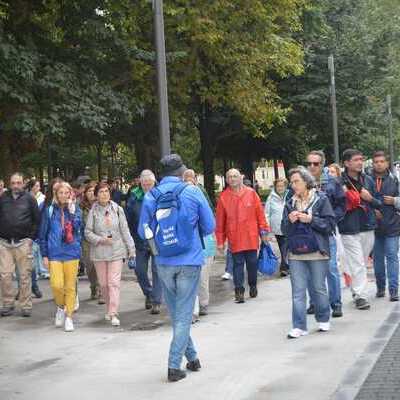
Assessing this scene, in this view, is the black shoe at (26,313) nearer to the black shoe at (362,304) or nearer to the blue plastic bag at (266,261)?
the blue plastic bag at (266,261)

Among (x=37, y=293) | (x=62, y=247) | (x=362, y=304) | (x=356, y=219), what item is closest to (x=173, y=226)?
(x=62, y=247)

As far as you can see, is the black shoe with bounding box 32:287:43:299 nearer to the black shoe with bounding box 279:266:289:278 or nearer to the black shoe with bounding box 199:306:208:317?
the black shoe with bounding box 199:306:208:317

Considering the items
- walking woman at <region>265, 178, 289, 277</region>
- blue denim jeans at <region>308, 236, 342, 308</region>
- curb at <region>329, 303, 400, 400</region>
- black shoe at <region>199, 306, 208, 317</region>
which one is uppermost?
walking woman at <region>265, 178, 289, 277</region>

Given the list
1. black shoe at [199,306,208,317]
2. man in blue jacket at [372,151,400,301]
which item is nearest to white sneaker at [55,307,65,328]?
black shoe at [199,306,208,317]

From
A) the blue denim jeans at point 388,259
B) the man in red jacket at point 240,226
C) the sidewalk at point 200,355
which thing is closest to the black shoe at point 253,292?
the man in red jacket at point 240,226

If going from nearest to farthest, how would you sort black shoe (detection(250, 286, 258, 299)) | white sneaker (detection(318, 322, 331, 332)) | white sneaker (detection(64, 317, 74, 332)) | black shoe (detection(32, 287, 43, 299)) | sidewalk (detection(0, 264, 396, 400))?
sidewalk (detection(0, 264, 396, 400)) < white sneaker (detection(318, 322, 331, 332)) < white sneaker (detection(64, 317, 74, 332)) < black shoe (detection(250, 286, 258, 299)) < black shoe (detection(32, 287, 43, 299))

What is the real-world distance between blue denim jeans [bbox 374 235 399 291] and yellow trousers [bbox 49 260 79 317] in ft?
12.3

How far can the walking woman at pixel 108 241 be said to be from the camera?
996 cm

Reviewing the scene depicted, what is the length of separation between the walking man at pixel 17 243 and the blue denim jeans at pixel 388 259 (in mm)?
4395

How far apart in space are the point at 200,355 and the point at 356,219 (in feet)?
9.70

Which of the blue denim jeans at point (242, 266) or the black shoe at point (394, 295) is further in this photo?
the blue denim jeans at point (242, 266)

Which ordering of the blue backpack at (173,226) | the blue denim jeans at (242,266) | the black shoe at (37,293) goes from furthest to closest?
1. the black shoe at (37,293)
2. the blue denim jeans at (242,266)
3. the blue backpack at (173,226)

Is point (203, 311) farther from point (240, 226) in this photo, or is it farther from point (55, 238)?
point (55, 238)

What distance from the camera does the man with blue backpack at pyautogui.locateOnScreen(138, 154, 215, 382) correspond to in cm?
662
